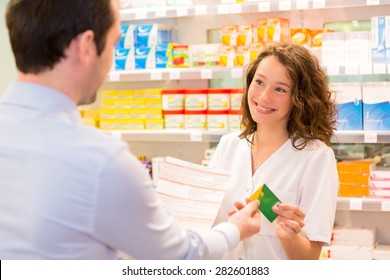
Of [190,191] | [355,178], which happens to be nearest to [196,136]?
[355,178]

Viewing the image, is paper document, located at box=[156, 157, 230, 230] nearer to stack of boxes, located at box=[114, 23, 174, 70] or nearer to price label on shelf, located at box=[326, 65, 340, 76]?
price label on shelf, located at box=[326, 65, 340, 76]

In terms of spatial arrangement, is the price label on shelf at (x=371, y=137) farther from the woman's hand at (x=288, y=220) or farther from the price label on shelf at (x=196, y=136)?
the woman's hand at (x=288, y=220)

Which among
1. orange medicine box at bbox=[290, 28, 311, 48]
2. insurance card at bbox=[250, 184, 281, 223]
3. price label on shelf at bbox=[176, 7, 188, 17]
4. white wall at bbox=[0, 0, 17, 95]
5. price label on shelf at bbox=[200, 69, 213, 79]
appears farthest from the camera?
white wall at bbox=[0, 0, 17, 95]

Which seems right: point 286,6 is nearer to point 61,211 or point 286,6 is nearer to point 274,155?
point 274,155

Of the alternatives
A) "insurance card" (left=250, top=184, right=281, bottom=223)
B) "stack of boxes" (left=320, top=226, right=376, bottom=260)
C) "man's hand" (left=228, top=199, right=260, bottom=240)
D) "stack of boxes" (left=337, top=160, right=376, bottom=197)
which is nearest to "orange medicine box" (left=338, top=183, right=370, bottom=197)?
"stack of boxes" (left=337, top=160, right=376, bottom=197)

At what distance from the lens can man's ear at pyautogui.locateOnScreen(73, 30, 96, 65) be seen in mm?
1357

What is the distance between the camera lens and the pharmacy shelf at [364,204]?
402 centimetres

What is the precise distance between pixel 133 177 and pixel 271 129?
1303 mm

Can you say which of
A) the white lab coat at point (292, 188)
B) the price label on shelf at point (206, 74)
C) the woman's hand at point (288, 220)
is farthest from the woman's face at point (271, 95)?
the price label on shelf at point (206, 74)

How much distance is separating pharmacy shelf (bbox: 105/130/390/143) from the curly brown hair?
140 cm

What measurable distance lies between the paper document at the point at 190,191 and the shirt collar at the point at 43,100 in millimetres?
844

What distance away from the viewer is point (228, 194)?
2508mm

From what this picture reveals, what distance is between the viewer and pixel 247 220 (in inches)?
69.1
